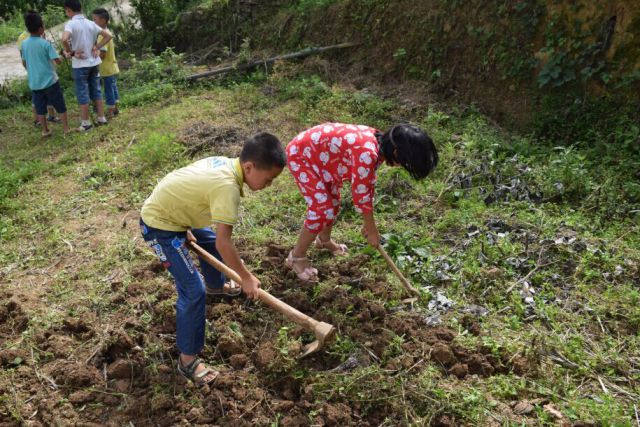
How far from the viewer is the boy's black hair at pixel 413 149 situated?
307 cm

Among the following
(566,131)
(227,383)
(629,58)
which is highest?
(629,58)

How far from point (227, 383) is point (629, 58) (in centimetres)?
523

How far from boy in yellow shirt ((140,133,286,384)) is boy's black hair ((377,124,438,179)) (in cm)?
75

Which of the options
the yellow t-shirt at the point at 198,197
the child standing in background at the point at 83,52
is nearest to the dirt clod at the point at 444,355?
the yellow t-shirt at the point at 198,197

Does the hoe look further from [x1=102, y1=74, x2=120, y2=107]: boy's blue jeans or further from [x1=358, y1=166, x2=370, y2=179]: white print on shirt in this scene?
[x1=102, y1=74, x2=120, y2=107]: boy's blue jeans

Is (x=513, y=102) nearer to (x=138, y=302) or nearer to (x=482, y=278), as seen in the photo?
(x=482, y=278)

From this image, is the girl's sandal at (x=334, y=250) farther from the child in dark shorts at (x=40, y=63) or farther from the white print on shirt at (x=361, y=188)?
the child in dark shorts at (x=40, y=63)

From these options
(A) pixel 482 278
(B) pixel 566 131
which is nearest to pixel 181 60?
(B) pixel 566 131

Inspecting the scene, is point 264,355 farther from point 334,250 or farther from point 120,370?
point 334,250

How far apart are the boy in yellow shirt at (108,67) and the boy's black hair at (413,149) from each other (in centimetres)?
552

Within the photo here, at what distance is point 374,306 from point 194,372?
126cm

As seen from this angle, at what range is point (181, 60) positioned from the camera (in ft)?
30.6

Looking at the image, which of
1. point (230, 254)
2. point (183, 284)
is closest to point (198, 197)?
point (230, 254)

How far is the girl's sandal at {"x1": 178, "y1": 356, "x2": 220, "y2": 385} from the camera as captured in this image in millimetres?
3092
